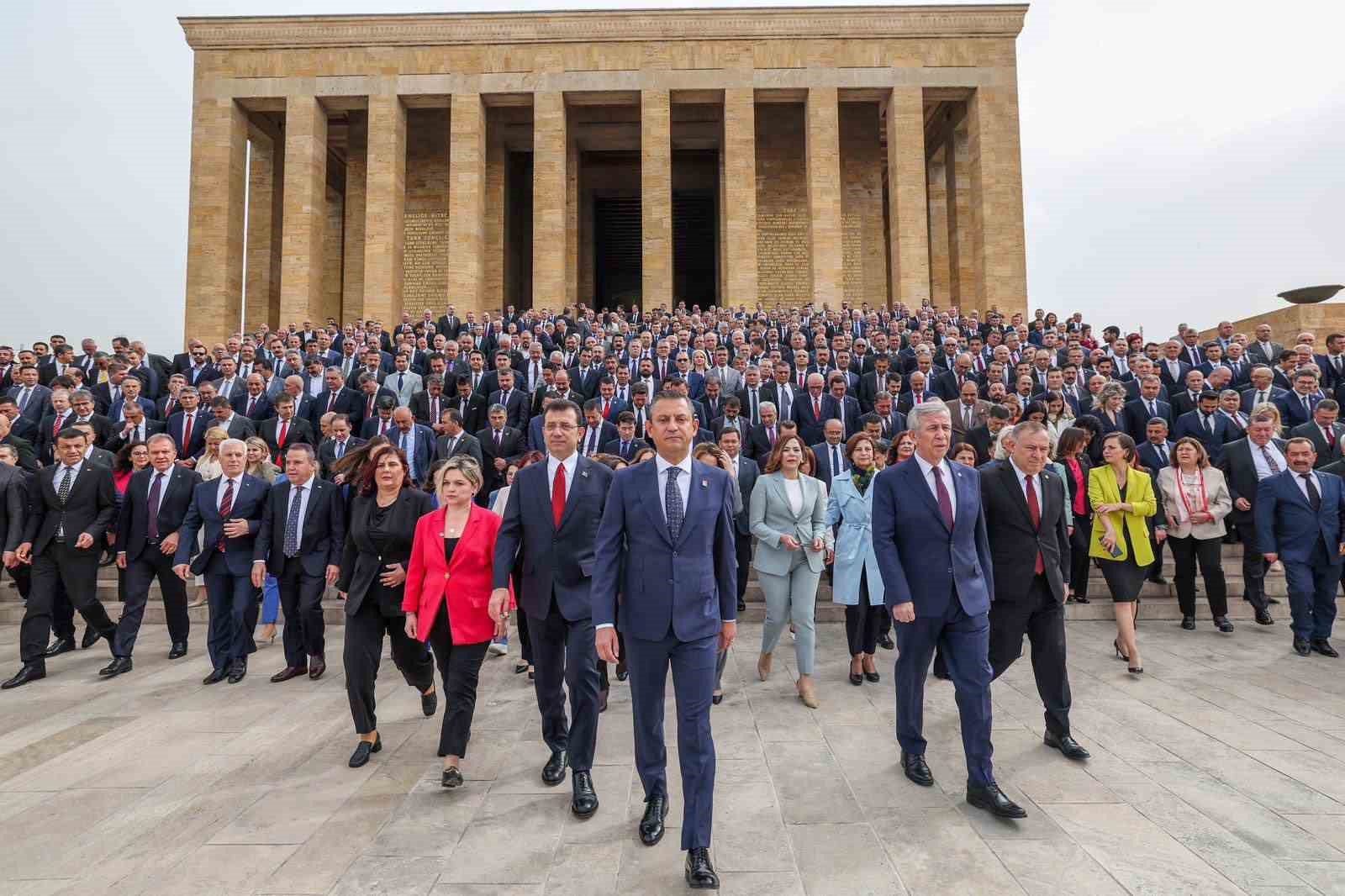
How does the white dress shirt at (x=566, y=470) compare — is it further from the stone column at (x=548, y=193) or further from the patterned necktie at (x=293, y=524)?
the stone column at (x=548, y=193)

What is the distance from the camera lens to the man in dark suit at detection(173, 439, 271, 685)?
18.6 feet

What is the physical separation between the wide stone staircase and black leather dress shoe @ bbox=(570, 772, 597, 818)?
3824 millimetres

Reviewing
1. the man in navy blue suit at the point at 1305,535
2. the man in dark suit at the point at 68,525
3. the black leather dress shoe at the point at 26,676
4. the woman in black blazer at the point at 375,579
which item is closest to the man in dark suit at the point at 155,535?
the man in dark suit at the point at 68,525

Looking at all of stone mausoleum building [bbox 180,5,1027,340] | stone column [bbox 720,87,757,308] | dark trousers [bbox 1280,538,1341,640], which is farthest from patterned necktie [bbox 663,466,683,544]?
stone column [bbox 720,87,757,308]

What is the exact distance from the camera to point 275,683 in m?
5.52

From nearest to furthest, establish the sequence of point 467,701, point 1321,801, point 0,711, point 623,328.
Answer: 1. point 1321,801
2. point 467,701
3. point 0,711
4. point 623,328

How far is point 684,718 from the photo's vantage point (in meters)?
2.92

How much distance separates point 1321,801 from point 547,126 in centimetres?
2404

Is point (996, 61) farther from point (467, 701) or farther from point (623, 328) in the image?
point (467, 701)

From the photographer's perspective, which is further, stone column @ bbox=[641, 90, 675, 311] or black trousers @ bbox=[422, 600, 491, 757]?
stone column @ bbox=[641, 90, 675, 311]

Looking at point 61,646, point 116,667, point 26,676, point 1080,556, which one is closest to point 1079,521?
point 1080,556

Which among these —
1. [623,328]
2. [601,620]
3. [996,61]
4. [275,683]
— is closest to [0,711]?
[275,683]

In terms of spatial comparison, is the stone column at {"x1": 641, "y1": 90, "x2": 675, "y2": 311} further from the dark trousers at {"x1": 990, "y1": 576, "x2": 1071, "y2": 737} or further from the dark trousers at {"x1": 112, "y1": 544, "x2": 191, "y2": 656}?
the dark trousers at {"x1": 990, "y1": 576, "x2": 1071, "y2": 737}

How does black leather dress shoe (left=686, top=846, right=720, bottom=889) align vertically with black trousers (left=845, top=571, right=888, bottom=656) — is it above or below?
below
